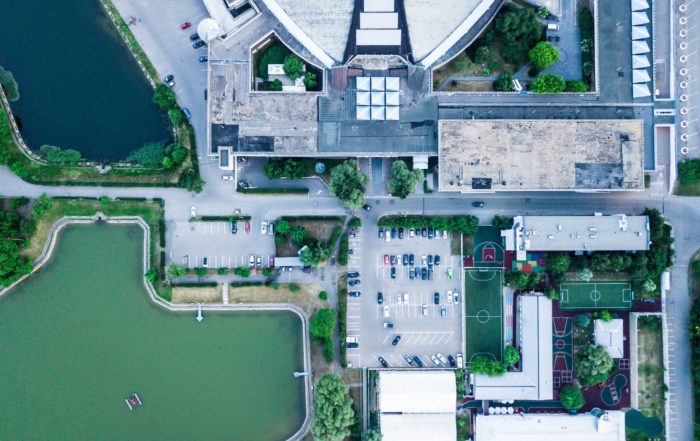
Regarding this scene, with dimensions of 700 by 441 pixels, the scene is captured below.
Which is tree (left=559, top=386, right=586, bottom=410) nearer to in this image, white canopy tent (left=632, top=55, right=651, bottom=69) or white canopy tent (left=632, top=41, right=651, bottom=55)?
white canopy tent (left=632, top=55, right=651, bottom=69)

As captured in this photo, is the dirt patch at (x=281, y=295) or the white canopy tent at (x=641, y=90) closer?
the white canopy tent at (x=641, y=90)

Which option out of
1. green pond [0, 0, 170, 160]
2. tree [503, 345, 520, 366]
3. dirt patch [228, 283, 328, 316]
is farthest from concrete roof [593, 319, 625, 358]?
green pond [0, 0, 170, 160]

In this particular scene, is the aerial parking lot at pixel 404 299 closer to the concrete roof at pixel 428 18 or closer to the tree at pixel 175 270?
the tree at pixel 175 270

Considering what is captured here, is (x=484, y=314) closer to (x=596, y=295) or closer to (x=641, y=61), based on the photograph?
(x=596, y=295)

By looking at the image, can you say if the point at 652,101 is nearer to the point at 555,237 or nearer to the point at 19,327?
the point at 555,237

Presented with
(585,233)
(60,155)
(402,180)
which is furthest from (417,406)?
(60,155)

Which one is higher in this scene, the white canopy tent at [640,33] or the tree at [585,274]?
the white canopy tent at [640,33]

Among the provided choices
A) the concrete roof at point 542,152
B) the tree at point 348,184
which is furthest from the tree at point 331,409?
the concrete roof at point 542,152
